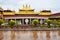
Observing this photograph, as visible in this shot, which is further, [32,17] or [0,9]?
[0,9]

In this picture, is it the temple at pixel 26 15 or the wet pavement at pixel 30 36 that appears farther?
the temple at pixel 26 15

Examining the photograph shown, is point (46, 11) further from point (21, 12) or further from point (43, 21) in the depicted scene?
point (21, 12)

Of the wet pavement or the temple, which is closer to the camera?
the wet pavement

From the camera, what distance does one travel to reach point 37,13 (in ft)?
130

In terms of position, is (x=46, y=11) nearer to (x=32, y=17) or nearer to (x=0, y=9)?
(x=32, y=17)

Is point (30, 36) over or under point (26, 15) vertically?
over

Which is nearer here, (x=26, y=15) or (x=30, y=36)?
(x=30, y=36)

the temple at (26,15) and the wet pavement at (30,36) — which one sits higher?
the wet pavement at (30,36)

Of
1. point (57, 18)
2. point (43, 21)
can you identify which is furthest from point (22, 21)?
point (57, 18)

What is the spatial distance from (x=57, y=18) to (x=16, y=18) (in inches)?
291

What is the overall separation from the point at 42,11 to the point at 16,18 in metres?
5.00

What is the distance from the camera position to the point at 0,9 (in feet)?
137

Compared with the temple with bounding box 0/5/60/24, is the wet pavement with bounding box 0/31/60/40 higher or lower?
higher

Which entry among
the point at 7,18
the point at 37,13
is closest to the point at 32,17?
the point at 37,13
